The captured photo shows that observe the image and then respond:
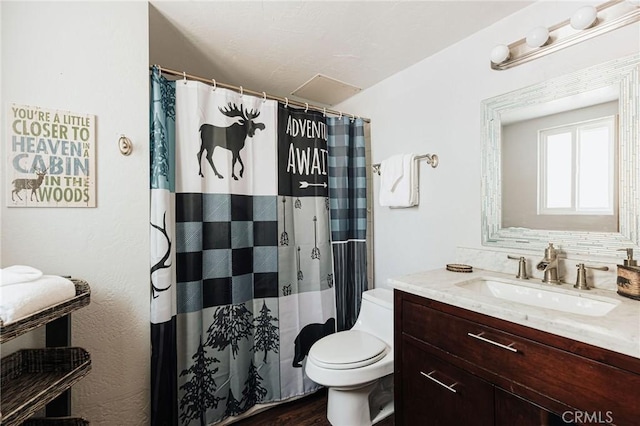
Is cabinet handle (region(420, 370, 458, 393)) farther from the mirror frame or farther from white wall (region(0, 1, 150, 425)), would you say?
white wall (region(0, 1, 150, 425))

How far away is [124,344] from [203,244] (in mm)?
563

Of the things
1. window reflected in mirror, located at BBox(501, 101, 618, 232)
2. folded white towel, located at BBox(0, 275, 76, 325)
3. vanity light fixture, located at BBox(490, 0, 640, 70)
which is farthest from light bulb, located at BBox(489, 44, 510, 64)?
folded white towel, located at BBox(0, 275, 76, 325)

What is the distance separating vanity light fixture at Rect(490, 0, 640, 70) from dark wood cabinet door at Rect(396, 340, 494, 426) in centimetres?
142

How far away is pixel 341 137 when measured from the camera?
6.83ft

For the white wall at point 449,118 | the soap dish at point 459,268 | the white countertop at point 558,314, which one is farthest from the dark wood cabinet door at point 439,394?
the white wall at point 449,118

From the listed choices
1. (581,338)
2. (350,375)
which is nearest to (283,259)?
(350,375)

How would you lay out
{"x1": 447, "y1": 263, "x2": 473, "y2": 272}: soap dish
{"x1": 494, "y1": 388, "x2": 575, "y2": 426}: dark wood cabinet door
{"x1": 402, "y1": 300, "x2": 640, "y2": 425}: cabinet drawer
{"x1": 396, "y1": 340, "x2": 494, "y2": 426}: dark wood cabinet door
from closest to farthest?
{"x1": 402, "y1": 300, "x2": 640, "y2": 425}: cabinet drawer → {"x1": 494, "y1": 388, "x2": 575, "y2": 426}: dark wood cabinet door → {"x1": 396, "y1": 340, "x2": 494, "y2": 426}: dark wood cabinet door → {"x1": 447, "y1": 263, "x2": 473, "y2": 272}: soap dish

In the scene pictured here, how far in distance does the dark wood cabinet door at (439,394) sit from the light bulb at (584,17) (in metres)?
1.42

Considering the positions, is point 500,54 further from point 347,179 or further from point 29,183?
point 29,183

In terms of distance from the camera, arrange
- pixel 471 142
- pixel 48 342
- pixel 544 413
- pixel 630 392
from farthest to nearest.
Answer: pixel 471 142, pixel 48 342, pixel 544 413, pixel 630 392

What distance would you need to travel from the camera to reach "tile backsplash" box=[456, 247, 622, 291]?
110 centimetres

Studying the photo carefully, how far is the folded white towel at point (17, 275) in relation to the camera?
2.64 ft

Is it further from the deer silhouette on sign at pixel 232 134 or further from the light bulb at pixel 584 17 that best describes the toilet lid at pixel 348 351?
the light bulb at pixel 584 17

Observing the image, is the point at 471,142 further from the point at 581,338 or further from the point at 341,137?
the point at 581,338
